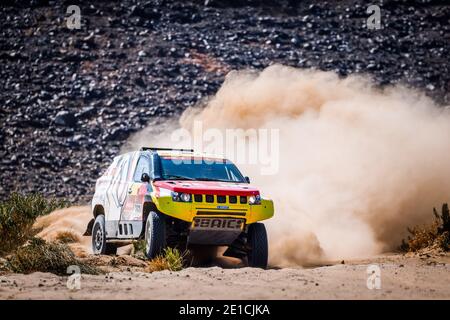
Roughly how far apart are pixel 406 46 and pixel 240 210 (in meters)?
36.5

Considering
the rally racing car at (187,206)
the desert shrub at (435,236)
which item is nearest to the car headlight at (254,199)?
the rally racing car at (187,206)

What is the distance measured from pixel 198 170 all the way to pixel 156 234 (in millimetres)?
1670

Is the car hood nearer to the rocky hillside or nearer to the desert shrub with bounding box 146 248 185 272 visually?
the desert shrub with bounding box 146 248 185 272

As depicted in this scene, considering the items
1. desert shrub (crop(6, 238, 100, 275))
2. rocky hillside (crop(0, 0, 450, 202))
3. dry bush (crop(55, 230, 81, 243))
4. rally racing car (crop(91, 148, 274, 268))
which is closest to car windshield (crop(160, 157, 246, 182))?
rally racing car (crop(91, 148, 274, 268))

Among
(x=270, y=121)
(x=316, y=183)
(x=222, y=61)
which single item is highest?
(x=222, y=61)

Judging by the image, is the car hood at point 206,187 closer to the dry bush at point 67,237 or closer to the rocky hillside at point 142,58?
the dry bush at point 67,237

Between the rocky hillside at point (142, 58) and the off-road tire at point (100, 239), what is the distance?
60.7 ft

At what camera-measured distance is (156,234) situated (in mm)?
10398

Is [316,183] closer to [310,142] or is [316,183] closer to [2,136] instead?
[310,142]

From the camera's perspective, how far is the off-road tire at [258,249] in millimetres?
10695

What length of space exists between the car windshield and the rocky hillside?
20.3 metres

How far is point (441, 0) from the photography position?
48.5 metres

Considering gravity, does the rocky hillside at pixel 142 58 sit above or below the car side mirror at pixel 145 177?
above
